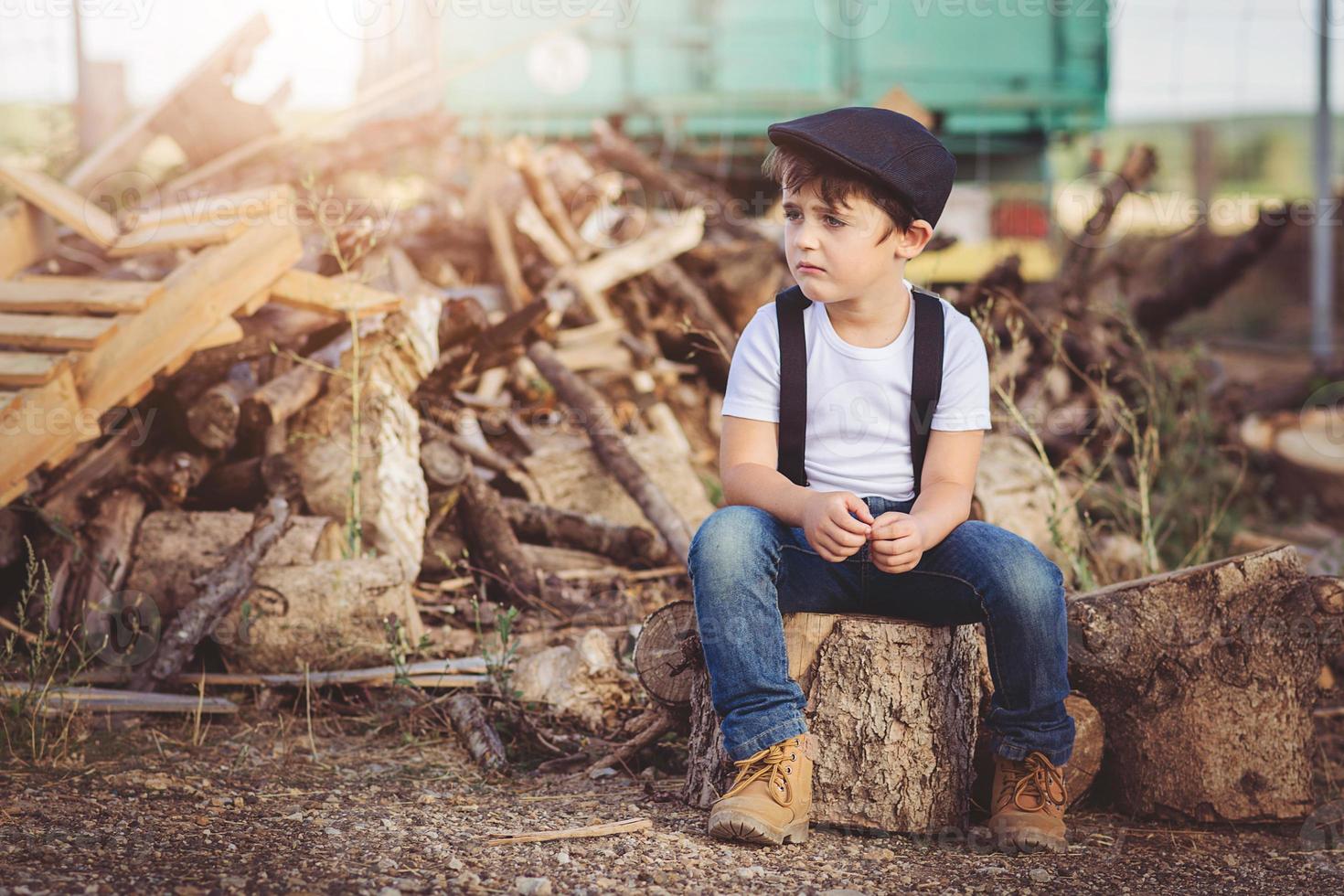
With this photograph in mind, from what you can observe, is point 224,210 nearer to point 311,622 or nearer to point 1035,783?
point 311,622

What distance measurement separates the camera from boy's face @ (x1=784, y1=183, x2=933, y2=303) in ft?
8.42

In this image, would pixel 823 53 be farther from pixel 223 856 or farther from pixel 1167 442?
pixel 223 856

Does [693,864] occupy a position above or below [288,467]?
below

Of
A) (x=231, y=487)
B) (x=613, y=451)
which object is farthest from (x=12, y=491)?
(x=613, y=451)

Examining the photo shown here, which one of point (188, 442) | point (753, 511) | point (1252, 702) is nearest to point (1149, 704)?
point (1252, 702)

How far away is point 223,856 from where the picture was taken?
2410mm

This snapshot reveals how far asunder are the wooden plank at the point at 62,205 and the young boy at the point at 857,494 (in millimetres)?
3068

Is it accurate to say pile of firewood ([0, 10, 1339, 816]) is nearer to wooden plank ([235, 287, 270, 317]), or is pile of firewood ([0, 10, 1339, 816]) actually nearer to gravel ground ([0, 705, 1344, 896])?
wooden plank ([235, 287, 270, 317])

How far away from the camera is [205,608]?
3574mm

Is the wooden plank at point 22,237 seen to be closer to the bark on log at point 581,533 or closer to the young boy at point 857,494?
the bark on log at point 581,533

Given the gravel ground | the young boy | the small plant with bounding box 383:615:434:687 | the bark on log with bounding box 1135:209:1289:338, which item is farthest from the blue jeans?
the bark on log with bounding box 1135:209:1289:338

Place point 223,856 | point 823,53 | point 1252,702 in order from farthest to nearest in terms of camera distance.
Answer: point 823,53, point 1252,702, point 223,856

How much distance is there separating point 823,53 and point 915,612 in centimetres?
625

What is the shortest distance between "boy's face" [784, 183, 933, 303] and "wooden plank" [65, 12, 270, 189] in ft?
17.8
